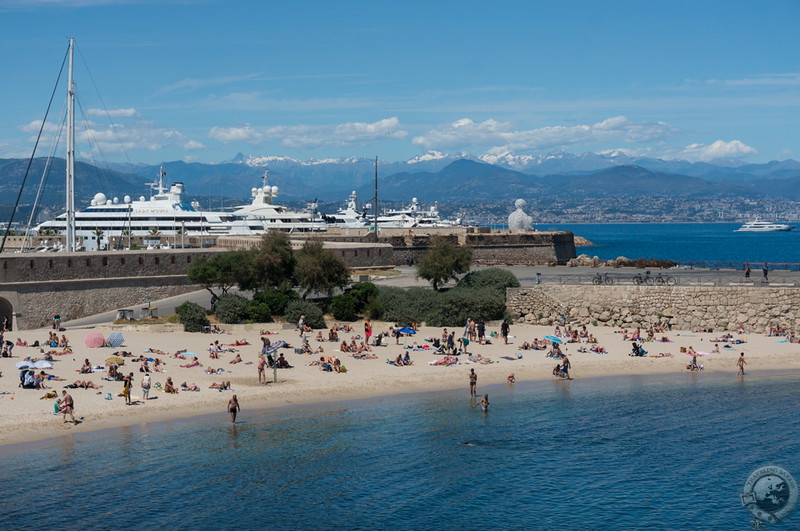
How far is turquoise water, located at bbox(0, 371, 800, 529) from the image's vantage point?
17.9 metres

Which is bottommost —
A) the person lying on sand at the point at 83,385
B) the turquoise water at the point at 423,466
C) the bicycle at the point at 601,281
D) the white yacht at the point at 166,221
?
the turquoise water at the point at 423,466

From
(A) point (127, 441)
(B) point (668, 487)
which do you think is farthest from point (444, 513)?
(A) point (127, 441)

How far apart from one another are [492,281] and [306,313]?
10.1 meters

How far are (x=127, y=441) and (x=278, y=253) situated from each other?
18.5 m

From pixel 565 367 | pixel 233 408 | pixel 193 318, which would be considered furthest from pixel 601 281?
pixel 233 408

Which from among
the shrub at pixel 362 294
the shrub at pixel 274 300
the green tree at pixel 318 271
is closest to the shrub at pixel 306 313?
the shrub at pixel 274 300

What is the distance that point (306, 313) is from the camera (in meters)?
37.1

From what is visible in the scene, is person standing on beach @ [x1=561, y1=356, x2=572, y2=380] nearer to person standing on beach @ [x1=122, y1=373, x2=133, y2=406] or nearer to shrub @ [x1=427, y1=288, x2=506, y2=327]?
shrub @ [x1=427, y1=288, x2=506, y2=327]

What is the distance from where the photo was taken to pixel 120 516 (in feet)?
57.1

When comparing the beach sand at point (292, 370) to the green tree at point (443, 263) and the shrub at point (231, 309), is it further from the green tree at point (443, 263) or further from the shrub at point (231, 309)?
the green tree at point (443, 263)

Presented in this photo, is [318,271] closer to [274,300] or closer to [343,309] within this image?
[343,309]

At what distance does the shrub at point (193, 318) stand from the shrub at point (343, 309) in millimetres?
5703

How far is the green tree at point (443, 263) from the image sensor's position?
1689 inches

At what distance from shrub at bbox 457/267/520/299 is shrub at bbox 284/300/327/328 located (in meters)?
8.55
